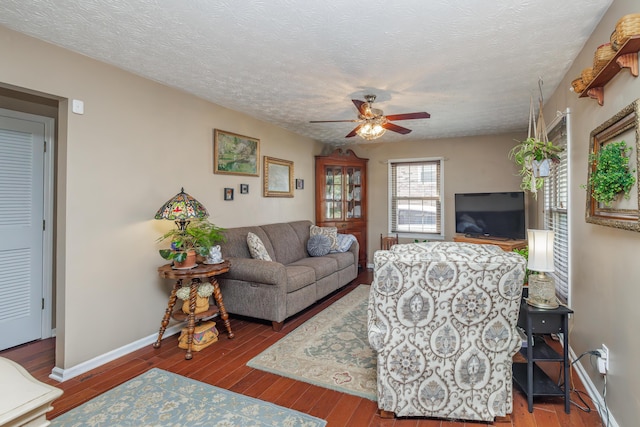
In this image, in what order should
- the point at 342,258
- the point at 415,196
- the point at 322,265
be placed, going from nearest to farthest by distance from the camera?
1. the point at 322,265
2. the point at 342,258
3. the point at 415,196

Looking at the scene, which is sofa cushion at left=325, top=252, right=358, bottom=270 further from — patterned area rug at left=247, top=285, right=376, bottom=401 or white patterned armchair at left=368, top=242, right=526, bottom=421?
white patterned armchair at left=368, top=242, right=526, bottom=421

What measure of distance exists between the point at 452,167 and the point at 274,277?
3951 millimetres

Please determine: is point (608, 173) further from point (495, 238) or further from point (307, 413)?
point (495, 238)

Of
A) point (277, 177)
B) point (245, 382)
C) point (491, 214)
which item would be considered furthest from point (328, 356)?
point (491, 214)

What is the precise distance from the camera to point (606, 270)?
194cm

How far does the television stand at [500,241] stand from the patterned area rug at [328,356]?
2.27 meters

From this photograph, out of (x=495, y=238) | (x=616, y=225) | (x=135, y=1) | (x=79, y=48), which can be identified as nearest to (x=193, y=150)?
(x=79, y=48)

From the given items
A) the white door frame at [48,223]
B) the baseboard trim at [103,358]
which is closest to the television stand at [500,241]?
the baseboard trim at [103,358]

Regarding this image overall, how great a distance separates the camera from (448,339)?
5.90ft

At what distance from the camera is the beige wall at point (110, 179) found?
94.3 inches

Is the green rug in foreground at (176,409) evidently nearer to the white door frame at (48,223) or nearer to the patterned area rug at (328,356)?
the patterned area rug at (328,356)

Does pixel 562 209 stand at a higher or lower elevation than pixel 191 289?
higher

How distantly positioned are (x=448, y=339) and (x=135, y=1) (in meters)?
2.67

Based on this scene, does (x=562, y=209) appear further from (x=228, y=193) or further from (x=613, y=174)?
(x=228, y=193)
